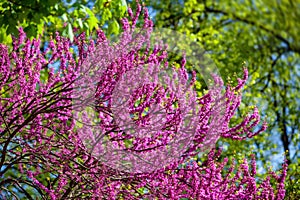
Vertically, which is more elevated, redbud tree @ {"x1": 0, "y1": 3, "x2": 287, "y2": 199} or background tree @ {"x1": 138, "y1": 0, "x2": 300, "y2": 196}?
background tree @ {"x1": 138, "y1": 0, "x2": 300, "y2": 196}

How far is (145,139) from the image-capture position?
4.67 metres

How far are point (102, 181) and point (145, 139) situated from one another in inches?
25.8

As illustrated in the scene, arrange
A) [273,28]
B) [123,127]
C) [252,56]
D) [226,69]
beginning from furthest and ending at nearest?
[252,56] → [226,69] → [123,127] → [273,28]

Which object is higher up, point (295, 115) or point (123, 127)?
point (295, 115)

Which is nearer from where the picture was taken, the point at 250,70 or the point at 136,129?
the point at 136,129

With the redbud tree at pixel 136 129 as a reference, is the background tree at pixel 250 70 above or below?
above

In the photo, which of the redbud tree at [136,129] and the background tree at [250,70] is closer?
the redbud tree at [136,129]

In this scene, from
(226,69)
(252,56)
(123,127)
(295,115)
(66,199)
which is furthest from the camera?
(295,115)

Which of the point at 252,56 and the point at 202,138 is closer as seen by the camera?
the point at 202,138

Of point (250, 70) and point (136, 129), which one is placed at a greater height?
point (250, 70)

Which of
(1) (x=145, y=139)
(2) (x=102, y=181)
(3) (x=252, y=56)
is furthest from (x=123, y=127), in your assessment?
(3) (x=252, y=56)

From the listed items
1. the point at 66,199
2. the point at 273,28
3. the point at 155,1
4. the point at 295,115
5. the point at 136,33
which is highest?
the point at 155,1

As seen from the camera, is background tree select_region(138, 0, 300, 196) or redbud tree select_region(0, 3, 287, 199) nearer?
redbud tree select_region(0, 3, 287, 199)

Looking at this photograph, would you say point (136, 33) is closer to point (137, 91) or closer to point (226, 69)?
point (137, 91)
